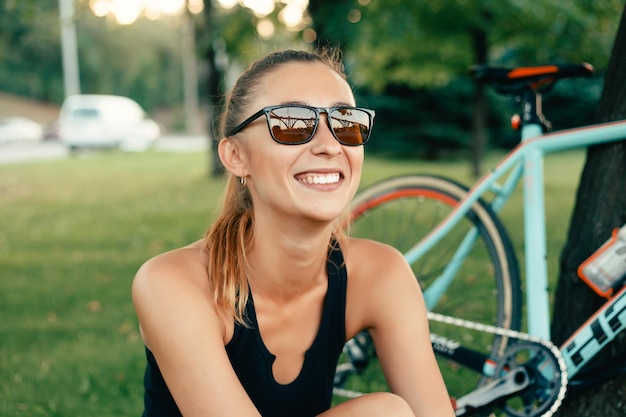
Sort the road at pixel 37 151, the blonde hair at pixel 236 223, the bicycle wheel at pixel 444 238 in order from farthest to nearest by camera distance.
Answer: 1. the road at pixel 37 151
2. the bicycle wheel at pixel 444 238
3. the blonde hair at pixel 236 223

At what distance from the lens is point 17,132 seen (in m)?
33.7

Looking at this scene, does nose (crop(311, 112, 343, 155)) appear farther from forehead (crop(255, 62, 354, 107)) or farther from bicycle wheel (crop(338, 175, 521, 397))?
bicycle wheel (crop(338, 175, 521, 397))

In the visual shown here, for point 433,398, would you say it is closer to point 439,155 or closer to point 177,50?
point 439,155

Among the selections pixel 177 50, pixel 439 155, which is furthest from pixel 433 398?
pixel 177 50

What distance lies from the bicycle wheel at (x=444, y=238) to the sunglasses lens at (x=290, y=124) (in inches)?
43.2

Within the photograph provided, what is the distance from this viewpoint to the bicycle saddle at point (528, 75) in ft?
8.62

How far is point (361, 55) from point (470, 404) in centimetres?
1372

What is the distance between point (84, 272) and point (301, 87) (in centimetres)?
436

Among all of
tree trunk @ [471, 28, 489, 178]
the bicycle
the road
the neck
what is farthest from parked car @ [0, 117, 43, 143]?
the neck

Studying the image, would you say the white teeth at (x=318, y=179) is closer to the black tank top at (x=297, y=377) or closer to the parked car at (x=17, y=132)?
the black tank top at (x=297, y=377)

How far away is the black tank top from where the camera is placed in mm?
1993

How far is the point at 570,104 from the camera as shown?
2095 centimetres

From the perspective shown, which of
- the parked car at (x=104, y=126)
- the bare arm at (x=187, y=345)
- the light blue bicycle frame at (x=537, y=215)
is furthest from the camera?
the parked car at (x=104, y=126)

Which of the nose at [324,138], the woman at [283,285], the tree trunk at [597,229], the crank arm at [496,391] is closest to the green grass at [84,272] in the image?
the woman at [283,285]
